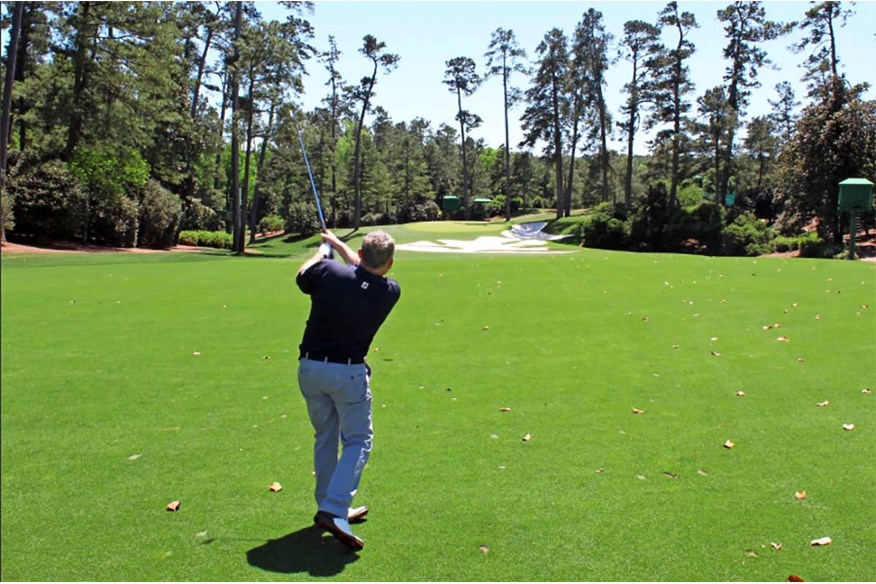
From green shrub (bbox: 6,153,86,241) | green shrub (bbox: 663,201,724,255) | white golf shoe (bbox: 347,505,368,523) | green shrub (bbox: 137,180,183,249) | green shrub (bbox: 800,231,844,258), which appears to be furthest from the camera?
green shrub (bbox: 663,201,724,255)

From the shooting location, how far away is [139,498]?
15.2ft

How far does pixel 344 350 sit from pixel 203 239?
4069 cm

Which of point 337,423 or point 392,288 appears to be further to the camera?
point 337,423

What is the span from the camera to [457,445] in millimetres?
6000

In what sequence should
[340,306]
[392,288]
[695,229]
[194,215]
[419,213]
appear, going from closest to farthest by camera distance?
[340,306] → [392,288] → [695,229] → [194,215] → [419,213]

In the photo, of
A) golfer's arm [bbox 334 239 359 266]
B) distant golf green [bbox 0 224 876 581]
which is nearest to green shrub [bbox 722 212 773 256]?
distant golf green [bbox 0 224 876 581]

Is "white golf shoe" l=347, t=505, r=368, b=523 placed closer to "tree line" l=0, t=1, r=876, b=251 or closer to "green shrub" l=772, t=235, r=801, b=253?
"tree line" l=0, t=1, r=876, b=251

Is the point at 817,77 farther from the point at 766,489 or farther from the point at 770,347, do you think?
the point at 766,489

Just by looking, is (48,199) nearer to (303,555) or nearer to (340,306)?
(340,306)

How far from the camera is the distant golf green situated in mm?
4020

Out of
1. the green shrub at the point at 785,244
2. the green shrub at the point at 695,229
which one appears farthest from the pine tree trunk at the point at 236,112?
the green shrub at the point at 785,244

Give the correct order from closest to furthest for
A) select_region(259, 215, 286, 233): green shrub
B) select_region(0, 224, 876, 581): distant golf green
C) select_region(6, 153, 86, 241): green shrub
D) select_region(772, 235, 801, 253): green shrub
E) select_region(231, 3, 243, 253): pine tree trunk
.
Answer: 1. select_region(0, 224, 876, 581): distant golf green
2. select_region(6, 153, 86, 241): green shrub
3. select_region(231, 3, 243, 253): pine tree trunk
4. select_region(772, 235, 801, 253): green shrub
5. select_region(259, 215, 286, 233): green shrub

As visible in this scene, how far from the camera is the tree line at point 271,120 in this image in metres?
30.9

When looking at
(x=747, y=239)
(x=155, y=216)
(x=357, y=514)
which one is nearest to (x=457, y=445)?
(x=357, y=514)
